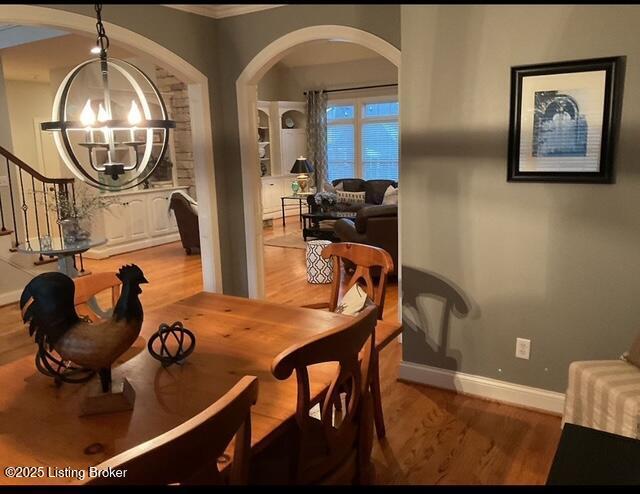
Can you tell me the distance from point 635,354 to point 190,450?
2.09m

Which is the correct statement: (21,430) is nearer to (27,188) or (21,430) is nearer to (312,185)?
(27,188)

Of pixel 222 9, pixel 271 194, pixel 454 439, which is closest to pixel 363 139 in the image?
pixel 271 194

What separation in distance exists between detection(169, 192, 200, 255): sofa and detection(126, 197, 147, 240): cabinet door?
81 cm

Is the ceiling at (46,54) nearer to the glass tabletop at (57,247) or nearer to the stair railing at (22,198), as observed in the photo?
the stair railing at (22,198)

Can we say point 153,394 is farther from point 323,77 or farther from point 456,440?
point 323,77

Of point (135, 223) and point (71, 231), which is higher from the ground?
point (71, 231)

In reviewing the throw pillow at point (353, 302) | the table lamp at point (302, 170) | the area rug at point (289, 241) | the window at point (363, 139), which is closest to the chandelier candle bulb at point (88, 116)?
the throw pillow at point (353, 302)

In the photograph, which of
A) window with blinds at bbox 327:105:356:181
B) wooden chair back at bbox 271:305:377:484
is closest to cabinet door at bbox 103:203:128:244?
window with blinds at bbox 327:105:356:181

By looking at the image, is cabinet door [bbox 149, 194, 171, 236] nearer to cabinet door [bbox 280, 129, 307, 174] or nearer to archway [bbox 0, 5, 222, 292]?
cabinet door [bbox 280, 129, 307, 174]

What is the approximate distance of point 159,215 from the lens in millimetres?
8078

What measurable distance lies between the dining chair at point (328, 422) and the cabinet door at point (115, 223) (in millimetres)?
6306

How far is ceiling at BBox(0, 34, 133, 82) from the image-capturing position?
5.95m

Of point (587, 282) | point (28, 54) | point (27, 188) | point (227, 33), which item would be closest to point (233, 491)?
point (587, 282)

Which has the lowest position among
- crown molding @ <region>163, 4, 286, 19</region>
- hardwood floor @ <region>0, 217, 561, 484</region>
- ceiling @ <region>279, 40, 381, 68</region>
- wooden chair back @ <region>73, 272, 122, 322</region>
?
hardwood floor @ <region>0, 217, 561, 484</region>
